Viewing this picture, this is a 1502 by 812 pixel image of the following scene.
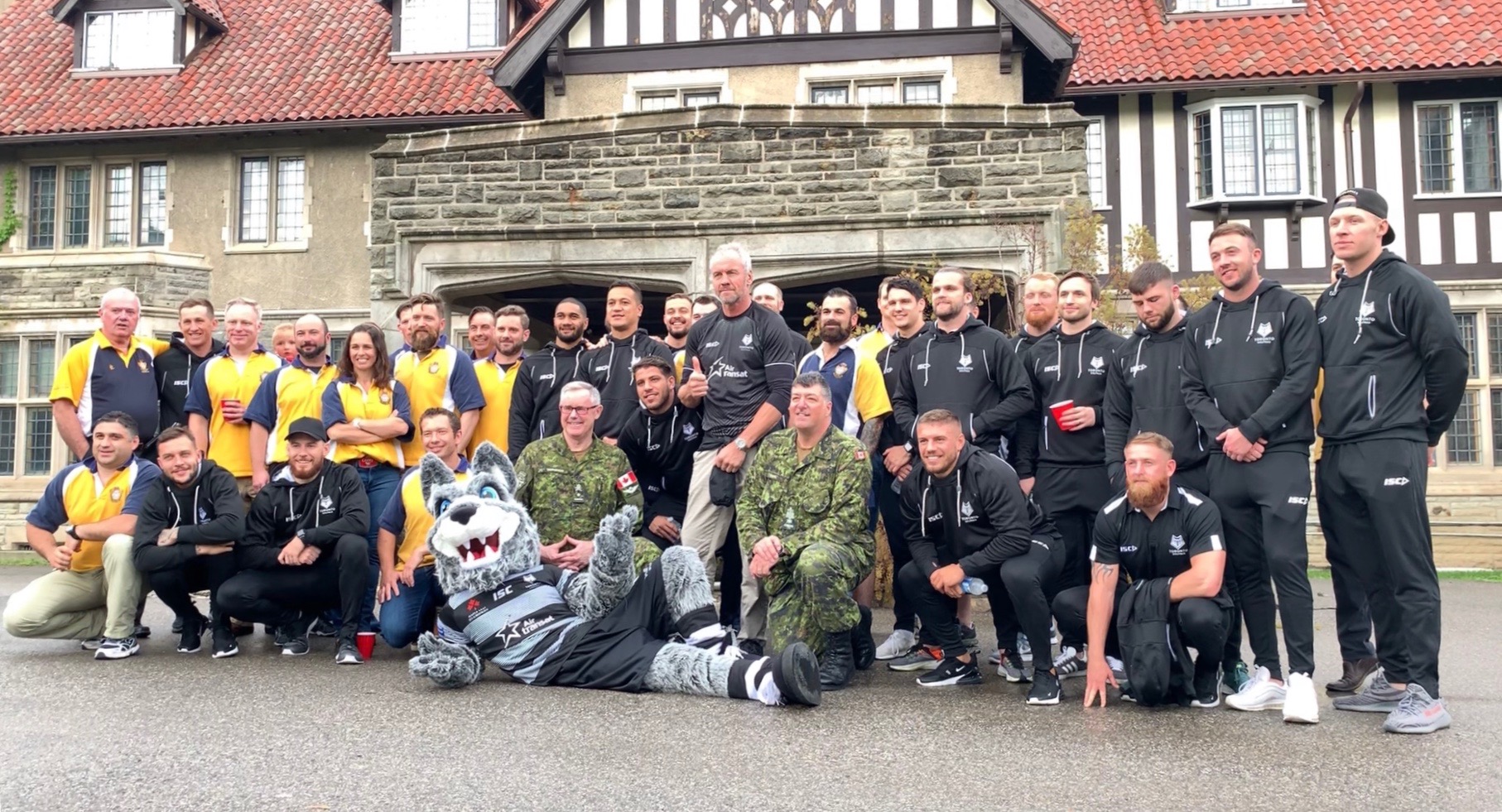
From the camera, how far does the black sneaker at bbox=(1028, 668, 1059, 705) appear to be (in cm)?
640

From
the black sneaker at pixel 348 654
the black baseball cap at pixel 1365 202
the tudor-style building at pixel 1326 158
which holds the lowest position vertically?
the black sneaker at pixel 348 654

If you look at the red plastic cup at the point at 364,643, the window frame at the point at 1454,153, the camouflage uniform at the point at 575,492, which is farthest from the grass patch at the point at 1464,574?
the red plastic cup at the point at 364,643

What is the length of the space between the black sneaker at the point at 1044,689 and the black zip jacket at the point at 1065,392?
1.43 meters

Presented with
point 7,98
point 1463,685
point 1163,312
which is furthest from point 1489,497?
point 7,98

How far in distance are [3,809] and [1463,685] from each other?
698 cm

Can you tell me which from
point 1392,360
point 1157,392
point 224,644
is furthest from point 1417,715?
point 224,644

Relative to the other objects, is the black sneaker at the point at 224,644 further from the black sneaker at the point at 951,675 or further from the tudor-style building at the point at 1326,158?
the tudor-style building at the point at 1326,158

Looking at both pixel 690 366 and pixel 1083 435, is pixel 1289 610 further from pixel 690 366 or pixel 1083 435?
pixel 690 366

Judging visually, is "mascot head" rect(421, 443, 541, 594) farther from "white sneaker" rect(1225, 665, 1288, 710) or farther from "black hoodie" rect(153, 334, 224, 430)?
"white sneaker" rect(1225, 665, 1288, 710)

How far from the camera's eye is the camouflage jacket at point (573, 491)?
24.8 ft

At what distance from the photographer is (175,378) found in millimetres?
9242

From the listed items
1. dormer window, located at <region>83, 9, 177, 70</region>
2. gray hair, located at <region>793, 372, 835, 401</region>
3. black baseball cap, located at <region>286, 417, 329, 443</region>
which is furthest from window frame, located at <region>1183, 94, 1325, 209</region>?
dormer window, located at <region>83, 9, 177, 70</region>

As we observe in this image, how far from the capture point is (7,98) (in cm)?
2166

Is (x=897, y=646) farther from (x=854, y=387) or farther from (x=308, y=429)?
(x=308, y=429)
